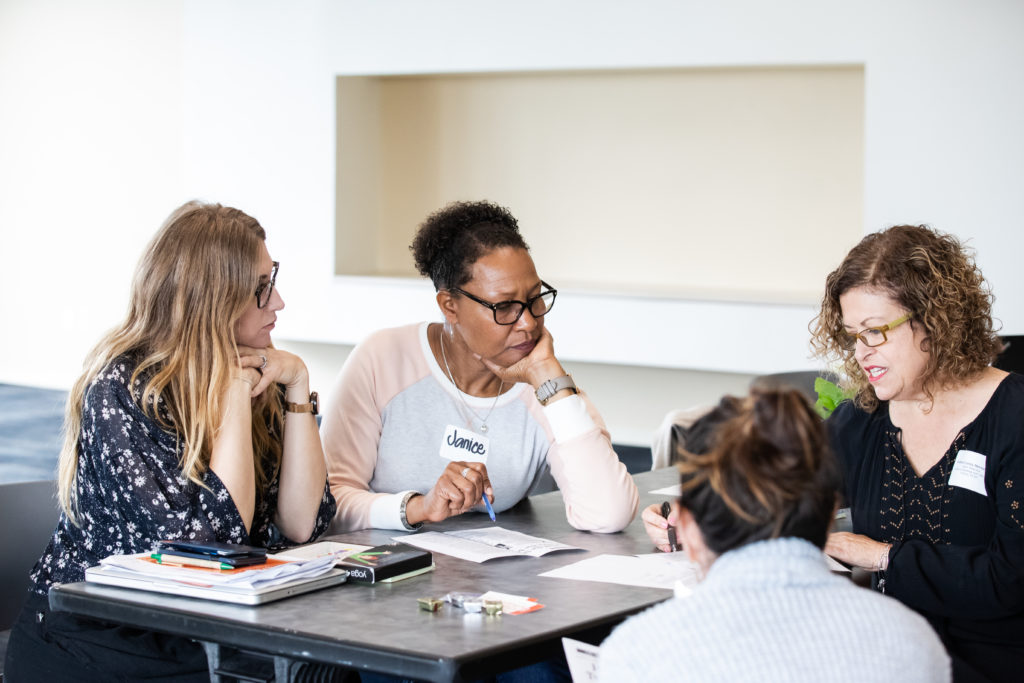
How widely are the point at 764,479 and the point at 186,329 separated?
1387 mm

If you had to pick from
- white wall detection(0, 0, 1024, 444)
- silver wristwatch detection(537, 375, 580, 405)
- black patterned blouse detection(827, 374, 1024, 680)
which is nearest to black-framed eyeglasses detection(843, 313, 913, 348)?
black patterned blouse detection(827, 374, 1024, 680)

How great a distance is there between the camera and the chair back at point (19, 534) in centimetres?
250

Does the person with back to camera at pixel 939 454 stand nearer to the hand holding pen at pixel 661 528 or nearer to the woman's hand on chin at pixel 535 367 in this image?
the hand holding pen at pixel 661 528

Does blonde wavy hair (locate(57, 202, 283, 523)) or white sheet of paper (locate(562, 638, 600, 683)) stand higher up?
blonde wavy hair (locate(57, 202, 283, 523))

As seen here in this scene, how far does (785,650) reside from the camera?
1168mm

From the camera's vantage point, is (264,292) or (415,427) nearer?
(264,292)

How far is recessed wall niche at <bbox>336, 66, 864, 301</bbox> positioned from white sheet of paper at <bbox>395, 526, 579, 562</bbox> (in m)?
3.83

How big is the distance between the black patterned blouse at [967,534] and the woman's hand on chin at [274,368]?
121cm

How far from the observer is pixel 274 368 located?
94.1 inches

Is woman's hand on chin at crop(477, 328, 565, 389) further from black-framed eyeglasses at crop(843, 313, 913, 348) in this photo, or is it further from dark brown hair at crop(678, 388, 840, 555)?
dark brown hair at crop(678, 388, 840, 555)

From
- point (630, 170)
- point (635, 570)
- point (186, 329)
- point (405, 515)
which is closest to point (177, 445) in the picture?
point (186, 329)

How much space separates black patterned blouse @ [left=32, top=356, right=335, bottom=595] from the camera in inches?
82.4

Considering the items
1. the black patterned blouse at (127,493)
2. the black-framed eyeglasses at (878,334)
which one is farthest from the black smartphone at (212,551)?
the black-framed eyeglasses at (878,334)

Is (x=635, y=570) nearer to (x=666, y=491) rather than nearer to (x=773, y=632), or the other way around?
(x=666, y=491)
